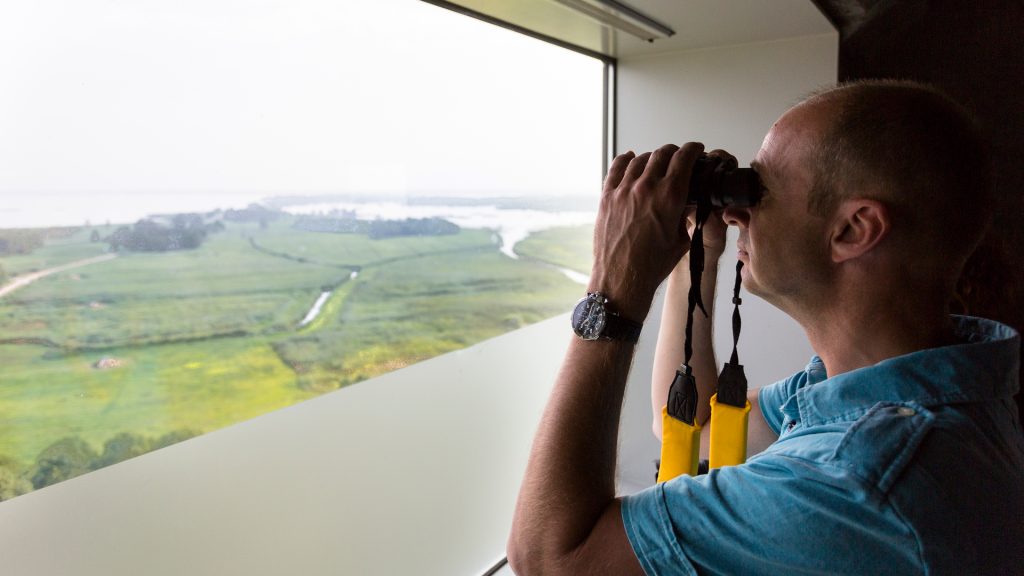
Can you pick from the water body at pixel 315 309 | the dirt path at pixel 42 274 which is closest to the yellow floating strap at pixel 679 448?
the water body at pixel 315 309

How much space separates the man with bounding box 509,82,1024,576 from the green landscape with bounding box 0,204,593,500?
2.11 ft

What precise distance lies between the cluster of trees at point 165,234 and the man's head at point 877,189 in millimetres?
884

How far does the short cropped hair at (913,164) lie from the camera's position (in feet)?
2.58

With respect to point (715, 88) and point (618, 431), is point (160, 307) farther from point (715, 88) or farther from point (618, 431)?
point (715, 88)

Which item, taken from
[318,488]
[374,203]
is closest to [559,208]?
[374,203]

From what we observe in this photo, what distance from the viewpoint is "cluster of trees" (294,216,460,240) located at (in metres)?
1.39

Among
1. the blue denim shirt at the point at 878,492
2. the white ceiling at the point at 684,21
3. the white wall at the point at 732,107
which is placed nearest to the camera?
the blue denim shirt at the point at 878,492

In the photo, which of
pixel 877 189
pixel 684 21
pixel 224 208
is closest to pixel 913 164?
pixel 877 189

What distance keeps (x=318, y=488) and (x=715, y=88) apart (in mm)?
1846

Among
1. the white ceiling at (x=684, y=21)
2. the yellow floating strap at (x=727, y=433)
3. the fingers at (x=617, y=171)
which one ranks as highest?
the white ceiling at (x=684, y=21)

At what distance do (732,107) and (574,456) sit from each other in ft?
6.29

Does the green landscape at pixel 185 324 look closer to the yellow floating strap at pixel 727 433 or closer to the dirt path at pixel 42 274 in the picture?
the dirt path at pixel 42 274

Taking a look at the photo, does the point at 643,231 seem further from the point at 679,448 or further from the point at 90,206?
the point at 90,206

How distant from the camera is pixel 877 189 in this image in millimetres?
796
